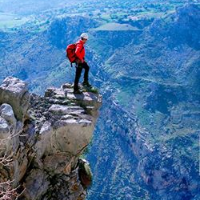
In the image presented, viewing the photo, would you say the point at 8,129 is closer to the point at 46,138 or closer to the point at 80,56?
the point at 46,138

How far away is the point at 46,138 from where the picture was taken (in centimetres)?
1978

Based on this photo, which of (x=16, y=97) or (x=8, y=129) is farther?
(x=16, y=97)

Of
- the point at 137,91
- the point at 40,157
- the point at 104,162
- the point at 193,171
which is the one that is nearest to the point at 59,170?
the point at 40,157

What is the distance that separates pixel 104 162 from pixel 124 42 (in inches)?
3520

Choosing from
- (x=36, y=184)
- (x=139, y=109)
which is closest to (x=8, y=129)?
(x=36, y=184)

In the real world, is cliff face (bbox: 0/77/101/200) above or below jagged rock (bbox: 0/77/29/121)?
below

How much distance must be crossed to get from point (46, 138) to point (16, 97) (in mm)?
2503

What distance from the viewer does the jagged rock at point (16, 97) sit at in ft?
59.8

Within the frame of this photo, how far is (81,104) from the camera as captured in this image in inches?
840

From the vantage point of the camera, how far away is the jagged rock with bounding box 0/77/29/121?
18.2 m

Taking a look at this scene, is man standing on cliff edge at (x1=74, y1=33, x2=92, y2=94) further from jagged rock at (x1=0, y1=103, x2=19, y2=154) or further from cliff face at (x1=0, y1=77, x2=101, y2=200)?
jagged rock at (x1=0, y1=103, x2=19, y2=154)

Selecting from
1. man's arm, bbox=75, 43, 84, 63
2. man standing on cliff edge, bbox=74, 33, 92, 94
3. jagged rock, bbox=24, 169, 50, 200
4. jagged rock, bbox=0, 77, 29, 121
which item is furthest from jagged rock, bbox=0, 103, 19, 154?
man's arm, bbox=75, 43, 84, 63

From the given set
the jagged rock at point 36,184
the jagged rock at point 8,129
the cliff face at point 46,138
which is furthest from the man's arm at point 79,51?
the jagged rock at point 36,184

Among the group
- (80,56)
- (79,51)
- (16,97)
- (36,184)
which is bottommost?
(36,184)
